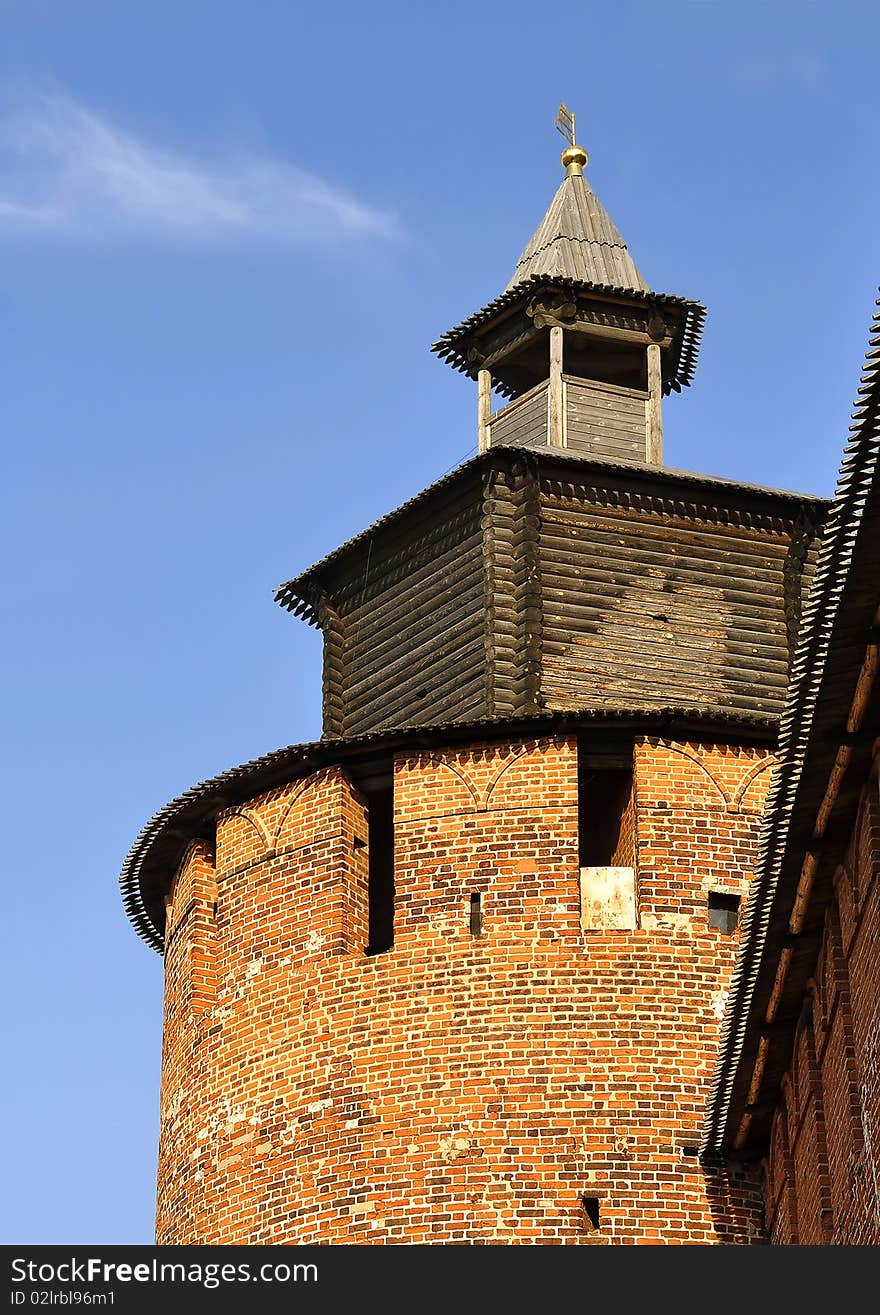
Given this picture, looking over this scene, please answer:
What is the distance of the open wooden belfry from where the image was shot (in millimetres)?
25219

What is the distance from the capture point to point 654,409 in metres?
25.4

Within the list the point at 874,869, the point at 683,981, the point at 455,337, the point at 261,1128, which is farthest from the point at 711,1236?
Answer: the point at 455,337

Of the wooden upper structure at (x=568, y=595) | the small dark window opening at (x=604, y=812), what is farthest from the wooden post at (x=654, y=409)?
the small dark window opening at (x=604, y=812)

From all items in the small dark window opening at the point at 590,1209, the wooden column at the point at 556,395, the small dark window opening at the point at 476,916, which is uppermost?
the wooden column at the point at 556,395

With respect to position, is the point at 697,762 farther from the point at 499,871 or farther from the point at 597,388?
the point at 597,388

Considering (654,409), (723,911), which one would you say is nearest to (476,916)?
(723,911)

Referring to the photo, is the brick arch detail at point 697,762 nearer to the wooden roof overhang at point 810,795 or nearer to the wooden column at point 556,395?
the wooden roof overhang at point 810,795

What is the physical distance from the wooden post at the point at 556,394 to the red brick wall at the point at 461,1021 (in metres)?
4.05

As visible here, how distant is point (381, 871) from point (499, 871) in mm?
1914

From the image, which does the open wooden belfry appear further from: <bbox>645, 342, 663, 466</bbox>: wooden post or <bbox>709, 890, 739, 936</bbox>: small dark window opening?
<bbox>709, 890, 739, 936</bbox>: small dark window opening

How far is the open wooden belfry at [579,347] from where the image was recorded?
25.2 metres

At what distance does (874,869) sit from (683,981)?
502cm

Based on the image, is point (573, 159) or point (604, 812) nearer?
point (604, 812)

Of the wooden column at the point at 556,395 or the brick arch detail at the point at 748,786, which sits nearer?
the brick arch detail at the point at 748,786
